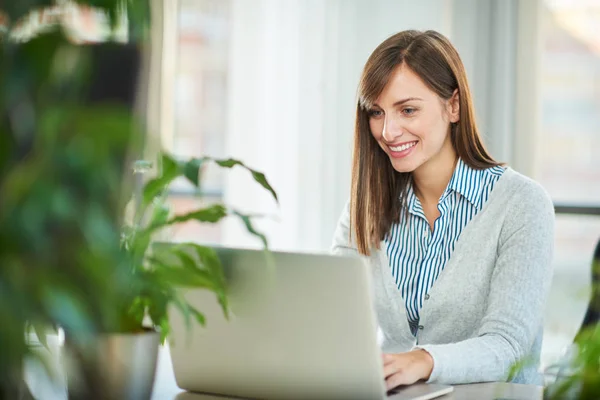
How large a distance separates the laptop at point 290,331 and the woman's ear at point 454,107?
829 millimetres

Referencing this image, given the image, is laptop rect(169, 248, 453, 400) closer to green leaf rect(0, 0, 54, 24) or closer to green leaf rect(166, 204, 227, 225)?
green leaf rect(166, 204, 227, 225)

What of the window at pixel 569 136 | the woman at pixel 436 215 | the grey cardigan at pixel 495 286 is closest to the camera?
the grey cardigan at pixel 495 286

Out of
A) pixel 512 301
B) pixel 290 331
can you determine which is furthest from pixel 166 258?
pixel 512 301

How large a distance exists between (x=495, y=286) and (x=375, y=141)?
49cm

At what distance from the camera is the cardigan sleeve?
61.4 inches

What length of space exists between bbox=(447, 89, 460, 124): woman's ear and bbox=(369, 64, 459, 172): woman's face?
27 millimetres

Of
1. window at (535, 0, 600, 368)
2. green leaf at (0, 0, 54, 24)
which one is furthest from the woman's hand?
window at (535, 0, 600, 368)

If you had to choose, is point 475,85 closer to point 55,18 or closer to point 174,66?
point 174,66

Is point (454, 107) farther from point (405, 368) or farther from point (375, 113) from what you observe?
point (405, 368)

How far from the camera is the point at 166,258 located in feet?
4.12

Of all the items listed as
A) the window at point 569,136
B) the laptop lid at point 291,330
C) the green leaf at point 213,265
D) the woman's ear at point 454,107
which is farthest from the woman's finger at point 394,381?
the window at point 569,136

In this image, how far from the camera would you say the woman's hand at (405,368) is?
4.69ft

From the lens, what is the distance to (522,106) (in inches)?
141

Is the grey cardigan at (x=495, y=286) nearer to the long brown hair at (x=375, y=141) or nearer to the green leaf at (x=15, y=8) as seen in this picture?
the long brown hair at (x=375, y=141)
